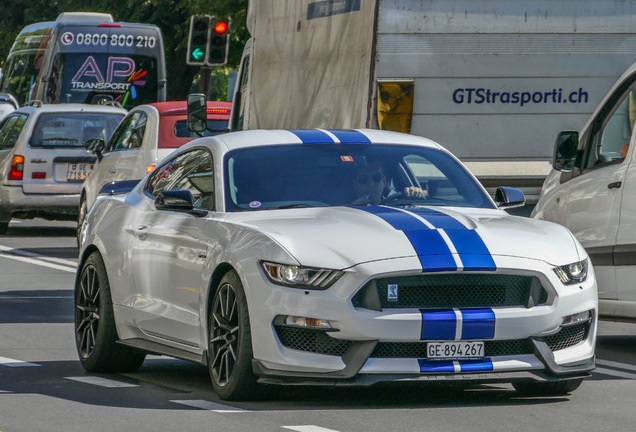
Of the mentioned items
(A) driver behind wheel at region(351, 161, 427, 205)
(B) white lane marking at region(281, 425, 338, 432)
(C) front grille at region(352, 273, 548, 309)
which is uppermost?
(A) driver behind wheel at region(351, 161, 427, 205)

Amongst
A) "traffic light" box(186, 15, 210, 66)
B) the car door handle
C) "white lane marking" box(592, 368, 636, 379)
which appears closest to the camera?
the car door handle

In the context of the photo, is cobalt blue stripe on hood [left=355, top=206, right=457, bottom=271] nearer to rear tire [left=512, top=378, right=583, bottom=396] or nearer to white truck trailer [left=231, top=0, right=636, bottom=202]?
rear tire [left=512, top=378, right=583, bottom=396]

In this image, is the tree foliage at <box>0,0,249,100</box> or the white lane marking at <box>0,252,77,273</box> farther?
the tree foliage at <box>0,0,249,100</box>

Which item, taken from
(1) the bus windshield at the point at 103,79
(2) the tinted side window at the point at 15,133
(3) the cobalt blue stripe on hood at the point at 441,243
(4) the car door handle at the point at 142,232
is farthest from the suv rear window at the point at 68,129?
(3) the cobalt blue stripe on hood at the point at 441,243

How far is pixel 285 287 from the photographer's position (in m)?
6.79

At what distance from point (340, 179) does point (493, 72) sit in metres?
4.33

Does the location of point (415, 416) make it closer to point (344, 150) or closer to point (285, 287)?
point (285, 287)

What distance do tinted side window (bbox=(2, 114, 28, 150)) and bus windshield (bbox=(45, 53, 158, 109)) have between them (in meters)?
9.00

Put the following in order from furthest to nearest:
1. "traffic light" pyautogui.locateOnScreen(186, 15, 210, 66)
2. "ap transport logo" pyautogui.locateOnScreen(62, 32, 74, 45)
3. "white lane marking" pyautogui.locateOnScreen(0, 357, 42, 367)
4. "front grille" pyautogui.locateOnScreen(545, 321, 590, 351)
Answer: "ap transport logo" pyautogui.locateOnScreen(62, 32, 74, 45) < "traffic light" pyautogui.locateOnScreen(186, 15, 210, 66) < "white lane marking" pyautogui.locateOnScreen(0, 357, 42, 367) < "front grille" pyautogui.locateOnScreen(545, 321, 590, 351)

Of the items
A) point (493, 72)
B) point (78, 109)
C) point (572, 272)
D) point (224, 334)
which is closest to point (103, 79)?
point (78, 109)

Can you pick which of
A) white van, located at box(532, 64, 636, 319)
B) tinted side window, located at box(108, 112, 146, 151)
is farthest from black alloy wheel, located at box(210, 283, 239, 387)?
tinted side window, located at box(108, 112, 146, 151)

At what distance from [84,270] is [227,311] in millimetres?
2149

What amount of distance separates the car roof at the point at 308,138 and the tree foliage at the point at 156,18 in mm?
26755

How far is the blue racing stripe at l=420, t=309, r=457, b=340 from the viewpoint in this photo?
673 centimetres
